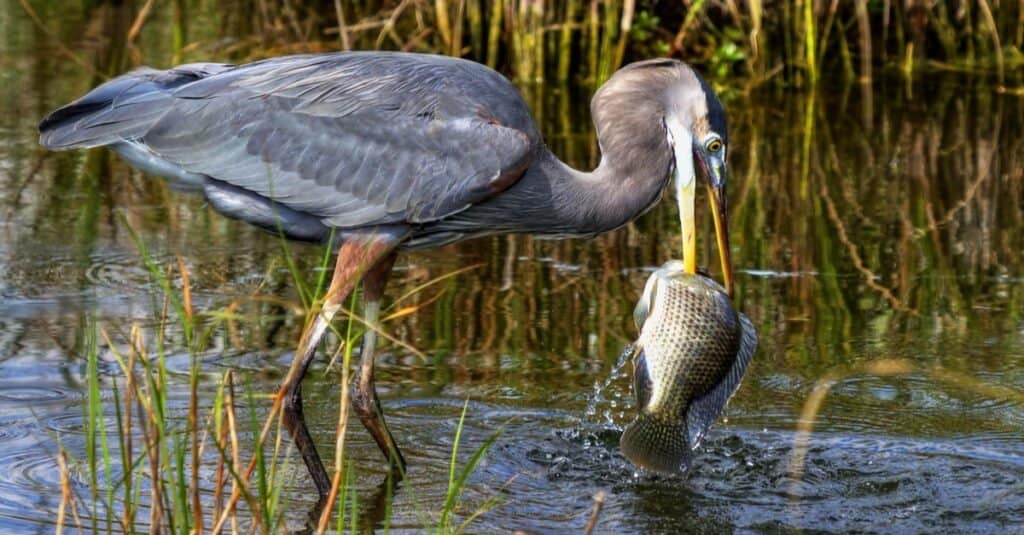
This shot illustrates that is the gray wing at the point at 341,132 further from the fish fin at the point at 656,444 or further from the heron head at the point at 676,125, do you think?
the fish fin at the point at 656,444

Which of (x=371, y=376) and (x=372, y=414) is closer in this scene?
(x=372, y=414)

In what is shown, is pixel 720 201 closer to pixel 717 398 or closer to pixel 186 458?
pixel 717 398

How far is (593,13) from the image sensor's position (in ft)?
35.3

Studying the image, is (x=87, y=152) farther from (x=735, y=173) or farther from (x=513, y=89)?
(x=513, y=89)

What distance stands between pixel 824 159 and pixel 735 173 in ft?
2.37

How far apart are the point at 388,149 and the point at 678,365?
1311mm

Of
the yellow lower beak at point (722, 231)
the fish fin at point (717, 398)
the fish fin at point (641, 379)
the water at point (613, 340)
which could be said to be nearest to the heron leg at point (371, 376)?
the water at point (613, 340)

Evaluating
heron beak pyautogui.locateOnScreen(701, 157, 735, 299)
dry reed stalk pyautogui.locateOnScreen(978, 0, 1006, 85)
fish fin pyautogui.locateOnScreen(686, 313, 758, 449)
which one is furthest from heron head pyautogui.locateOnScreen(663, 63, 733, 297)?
dry reed stalk pyautogui.locateOnScreen(978, 0, 1006, 85)

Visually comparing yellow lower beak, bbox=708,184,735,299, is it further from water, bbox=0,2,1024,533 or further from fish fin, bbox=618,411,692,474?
fish fin, bbox=618,411,692,474

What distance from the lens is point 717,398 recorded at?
16.5 ft

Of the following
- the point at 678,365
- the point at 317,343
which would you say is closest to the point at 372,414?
the point at 317,343

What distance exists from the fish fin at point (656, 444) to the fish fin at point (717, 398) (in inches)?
2.4

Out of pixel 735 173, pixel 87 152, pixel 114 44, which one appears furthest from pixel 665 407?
pixel 114 44

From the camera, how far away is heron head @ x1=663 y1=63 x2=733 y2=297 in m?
5.55
